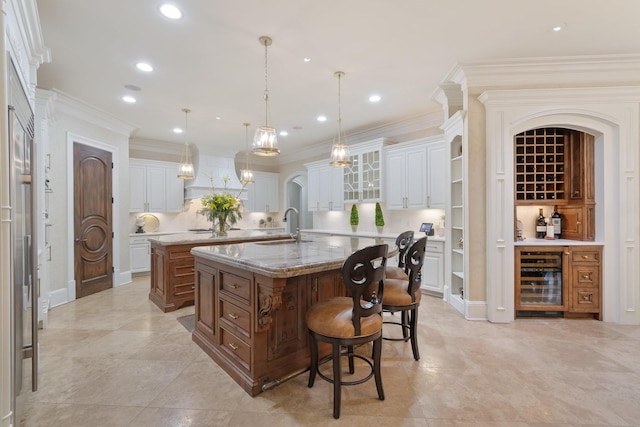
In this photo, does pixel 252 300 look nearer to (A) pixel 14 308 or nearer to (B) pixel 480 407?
(A) pixel 14 308

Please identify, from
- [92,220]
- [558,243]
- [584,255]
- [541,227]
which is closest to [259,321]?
[558,243]

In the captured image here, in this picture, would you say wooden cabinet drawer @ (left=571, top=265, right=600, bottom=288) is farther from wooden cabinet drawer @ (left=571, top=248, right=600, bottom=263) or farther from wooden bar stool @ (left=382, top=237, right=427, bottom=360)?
wooden bar stool @ (left=382, top=237, right=427, bottom=360)

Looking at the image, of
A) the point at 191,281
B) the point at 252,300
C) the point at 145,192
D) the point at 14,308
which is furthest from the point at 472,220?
the point at 145,192

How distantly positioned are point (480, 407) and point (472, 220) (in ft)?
7.15

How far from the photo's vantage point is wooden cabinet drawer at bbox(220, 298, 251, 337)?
2.21 metres

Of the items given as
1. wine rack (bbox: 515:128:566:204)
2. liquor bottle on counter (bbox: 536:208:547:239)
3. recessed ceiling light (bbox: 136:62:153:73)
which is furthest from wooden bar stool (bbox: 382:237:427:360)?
recessed ceiling light (bbox: 136:62:153:73)

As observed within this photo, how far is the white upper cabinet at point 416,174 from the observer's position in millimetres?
4867

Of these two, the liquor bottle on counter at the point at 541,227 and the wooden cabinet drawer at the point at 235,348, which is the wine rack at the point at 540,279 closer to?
the liquor bottle on counter at the point at 541,227

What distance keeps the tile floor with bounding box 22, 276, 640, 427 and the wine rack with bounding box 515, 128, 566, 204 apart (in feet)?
5.40

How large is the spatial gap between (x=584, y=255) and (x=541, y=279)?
0.54m

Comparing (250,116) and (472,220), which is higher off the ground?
(250,116)

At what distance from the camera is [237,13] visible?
8.33 ft

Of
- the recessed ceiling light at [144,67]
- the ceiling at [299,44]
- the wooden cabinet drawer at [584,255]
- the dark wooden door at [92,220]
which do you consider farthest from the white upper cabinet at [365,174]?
the dark wooden door at [92,220]

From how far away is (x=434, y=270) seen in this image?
466 cm
